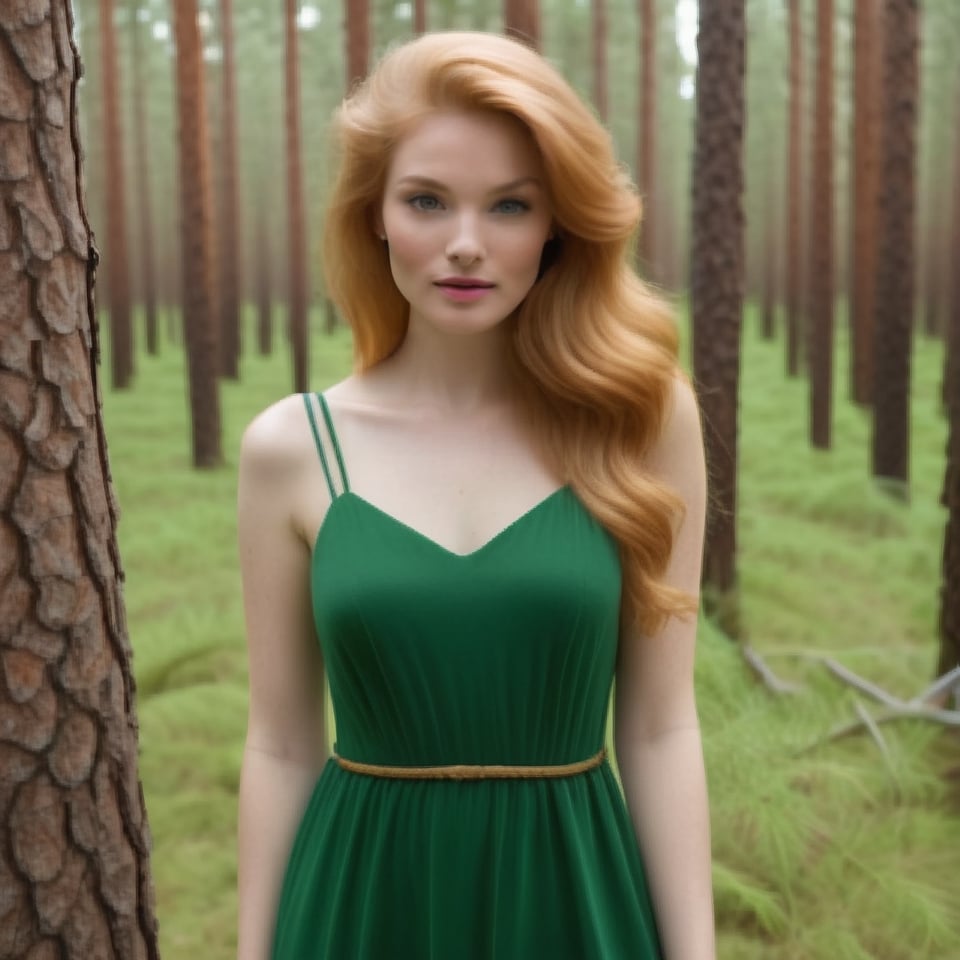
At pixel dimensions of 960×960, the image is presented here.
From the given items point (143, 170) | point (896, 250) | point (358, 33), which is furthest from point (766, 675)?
point (143, 170)

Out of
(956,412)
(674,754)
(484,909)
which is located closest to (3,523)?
(484,909)

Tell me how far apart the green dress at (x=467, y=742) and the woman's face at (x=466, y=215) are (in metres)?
0.28

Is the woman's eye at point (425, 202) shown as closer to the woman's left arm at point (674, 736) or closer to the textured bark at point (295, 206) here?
the woman's left arm at point (674, 736)

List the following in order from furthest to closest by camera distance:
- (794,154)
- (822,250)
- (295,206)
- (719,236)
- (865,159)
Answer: (794,154)
(295,206)
(865,159)
(822,250)
(719,236)

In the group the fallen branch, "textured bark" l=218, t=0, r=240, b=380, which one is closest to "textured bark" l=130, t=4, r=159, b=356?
"textured bark" l=218, t=0, r=240, b=380

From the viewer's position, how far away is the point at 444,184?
1.66 m

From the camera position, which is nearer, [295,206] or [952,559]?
[952,559]

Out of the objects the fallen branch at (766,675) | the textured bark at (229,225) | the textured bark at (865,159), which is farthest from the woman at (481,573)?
the textured bark at (229,225)

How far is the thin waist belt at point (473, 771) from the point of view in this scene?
1.68 m

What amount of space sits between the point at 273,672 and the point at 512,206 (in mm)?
740

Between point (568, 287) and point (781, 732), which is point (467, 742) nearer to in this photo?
point (568, 287)

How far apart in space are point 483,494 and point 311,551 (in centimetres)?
26

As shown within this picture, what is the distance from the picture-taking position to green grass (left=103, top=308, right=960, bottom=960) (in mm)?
3750

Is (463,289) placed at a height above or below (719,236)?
above
